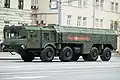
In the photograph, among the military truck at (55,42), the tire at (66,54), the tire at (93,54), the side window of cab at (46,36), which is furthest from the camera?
the tire at (93,54)

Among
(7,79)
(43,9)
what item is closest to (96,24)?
(43,9)

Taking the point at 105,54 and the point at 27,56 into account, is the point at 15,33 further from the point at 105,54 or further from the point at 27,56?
the point at 105,54

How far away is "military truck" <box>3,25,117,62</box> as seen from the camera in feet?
103

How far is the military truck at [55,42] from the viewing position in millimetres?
31344

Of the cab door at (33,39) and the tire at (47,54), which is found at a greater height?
the cab door at (33,39)

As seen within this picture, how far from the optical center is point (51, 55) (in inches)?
1259

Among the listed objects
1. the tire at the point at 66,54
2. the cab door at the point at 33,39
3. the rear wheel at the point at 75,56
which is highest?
the cab door at the point at 33,39

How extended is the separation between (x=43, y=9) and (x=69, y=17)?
3.45 meters

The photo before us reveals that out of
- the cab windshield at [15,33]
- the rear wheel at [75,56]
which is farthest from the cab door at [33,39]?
the rear wheel at [75,56]

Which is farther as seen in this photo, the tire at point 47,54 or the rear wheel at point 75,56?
the rear wheel at point 75,56

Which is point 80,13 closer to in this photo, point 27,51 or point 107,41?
point 107,41

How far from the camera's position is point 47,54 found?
31750 millimetres

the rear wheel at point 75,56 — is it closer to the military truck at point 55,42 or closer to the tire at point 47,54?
the military truck at point 55,42

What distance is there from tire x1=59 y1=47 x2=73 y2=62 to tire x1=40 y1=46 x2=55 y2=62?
0.80 m
